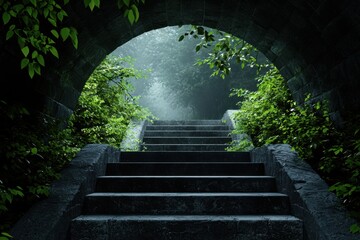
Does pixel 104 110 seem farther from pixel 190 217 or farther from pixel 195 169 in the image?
pixel 190 217

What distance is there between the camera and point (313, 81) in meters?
4.79

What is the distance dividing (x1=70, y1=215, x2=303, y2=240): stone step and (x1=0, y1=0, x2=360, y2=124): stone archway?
1.80 metres

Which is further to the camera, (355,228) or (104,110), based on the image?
(104,110)

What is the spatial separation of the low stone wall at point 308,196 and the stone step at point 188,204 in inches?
10.1

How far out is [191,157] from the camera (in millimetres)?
5129

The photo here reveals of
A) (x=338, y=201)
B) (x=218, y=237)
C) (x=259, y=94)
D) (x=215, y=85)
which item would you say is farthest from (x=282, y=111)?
(x=215, y=85)

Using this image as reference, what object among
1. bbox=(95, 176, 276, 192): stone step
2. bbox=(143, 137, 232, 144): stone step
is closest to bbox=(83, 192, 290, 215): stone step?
bbox=(95, 176, 276, 192): stone step

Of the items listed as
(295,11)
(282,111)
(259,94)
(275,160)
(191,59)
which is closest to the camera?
(275,160)

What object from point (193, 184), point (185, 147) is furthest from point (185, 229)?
point (185, 147)

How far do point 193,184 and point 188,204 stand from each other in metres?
0.48

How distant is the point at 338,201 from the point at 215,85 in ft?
59.6

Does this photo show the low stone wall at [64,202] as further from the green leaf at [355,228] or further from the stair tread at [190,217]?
the green leaf at [355,228]

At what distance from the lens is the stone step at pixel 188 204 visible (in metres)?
3.43

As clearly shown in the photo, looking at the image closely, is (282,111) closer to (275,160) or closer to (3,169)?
(275,160)
